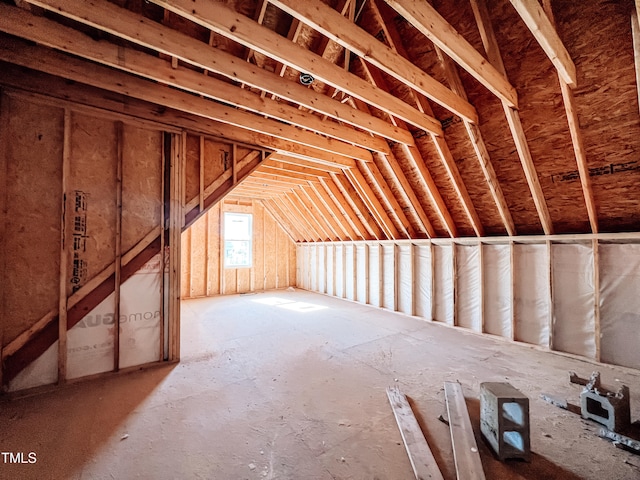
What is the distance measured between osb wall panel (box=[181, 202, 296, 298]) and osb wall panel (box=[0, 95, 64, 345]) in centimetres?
486

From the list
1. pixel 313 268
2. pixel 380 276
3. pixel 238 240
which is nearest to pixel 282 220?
pixel 238 240

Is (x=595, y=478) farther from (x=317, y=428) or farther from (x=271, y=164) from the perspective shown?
(x=271, y=164)

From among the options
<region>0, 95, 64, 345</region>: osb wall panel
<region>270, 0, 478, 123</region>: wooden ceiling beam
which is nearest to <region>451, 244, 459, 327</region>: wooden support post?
<region>270, 0, 478, 123</region>: wooden ceiling beam

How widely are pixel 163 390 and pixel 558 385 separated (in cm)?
432

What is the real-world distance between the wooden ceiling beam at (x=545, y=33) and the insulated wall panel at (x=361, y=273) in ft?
16.6

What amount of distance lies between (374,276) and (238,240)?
4.95 metres

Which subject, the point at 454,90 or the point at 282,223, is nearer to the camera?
the point at 454,90

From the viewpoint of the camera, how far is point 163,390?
8.92 feet

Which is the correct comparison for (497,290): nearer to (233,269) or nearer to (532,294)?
(532,294)

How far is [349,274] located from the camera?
7598 millimetres

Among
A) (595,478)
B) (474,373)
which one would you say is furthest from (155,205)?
(595,478)

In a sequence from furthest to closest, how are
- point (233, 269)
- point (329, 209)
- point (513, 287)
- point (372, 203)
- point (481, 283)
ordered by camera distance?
1. point (233, 269)
2. point (329, 209)
3. point (372, 203)
4. point (481, 283)
5. point (513, 287)

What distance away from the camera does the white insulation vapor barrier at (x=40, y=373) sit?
8.52 feet

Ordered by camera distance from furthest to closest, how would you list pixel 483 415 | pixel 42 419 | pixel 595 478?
pixel 42 419 → pixel 483 415 → pixel 595 478
